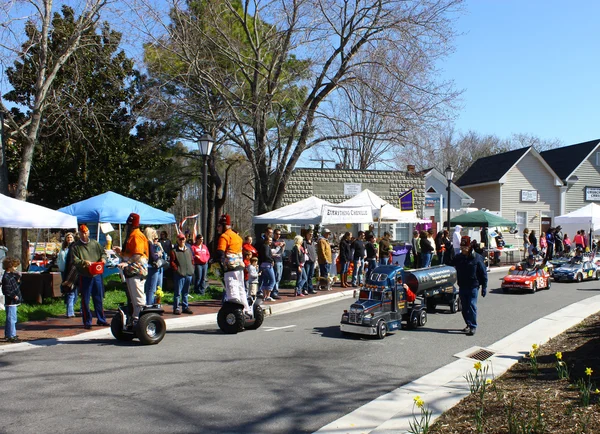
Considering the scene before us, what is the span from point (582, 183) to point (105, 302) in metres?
39.1

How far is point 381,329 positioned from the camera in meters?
10.0

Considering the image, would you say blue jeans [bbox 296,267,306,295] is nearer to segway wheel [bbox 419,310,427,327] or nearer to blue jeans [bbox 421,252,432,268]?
segway wheel [bbox 419,310,427,327]

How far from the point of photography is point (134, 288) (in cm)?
933

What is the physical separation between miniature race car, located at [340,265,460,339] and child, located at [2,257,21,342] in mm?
5571

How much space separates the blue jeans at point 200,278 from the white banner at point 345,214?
4614 mm

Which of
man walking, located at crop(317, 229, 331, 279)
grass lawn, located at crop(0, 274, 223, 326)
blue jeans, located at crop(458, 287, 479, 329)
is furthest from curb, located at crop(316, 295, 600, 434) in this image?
man walking, located at crop(317, 229, 331, 279)

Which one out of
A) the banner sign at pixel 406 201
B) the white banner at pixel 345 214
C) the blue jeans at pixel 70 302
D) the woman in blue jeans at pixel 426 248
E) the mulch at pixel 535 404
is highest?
the banner sign at pixel 406 201

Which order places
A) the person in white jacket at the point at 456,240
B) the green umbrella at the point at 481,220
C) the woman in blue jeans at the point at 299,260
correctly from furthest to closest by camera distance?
1. the green umbrella at the point at 481,220
2. the person in white jacket at the point at 456,240
3. the woman in blue jeans at the point at 299,260

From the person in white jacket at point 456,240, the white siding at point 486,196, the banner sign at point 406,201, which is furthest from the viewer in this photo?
the white siding at point 486,196

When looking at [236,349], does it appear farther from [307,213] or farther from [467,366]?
[307,213]

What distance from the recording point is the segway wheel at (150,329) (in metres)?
9.11

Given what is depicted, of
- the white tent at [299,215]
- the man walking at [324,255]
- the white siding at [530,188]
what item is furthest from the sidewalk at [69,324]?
the white siding at [530,188]

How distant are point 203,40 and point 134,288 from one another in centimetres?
1262

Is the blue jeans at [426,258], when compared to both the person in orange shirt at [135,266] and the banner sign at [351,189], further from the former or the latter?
the person in orange shirt at [135,266]
